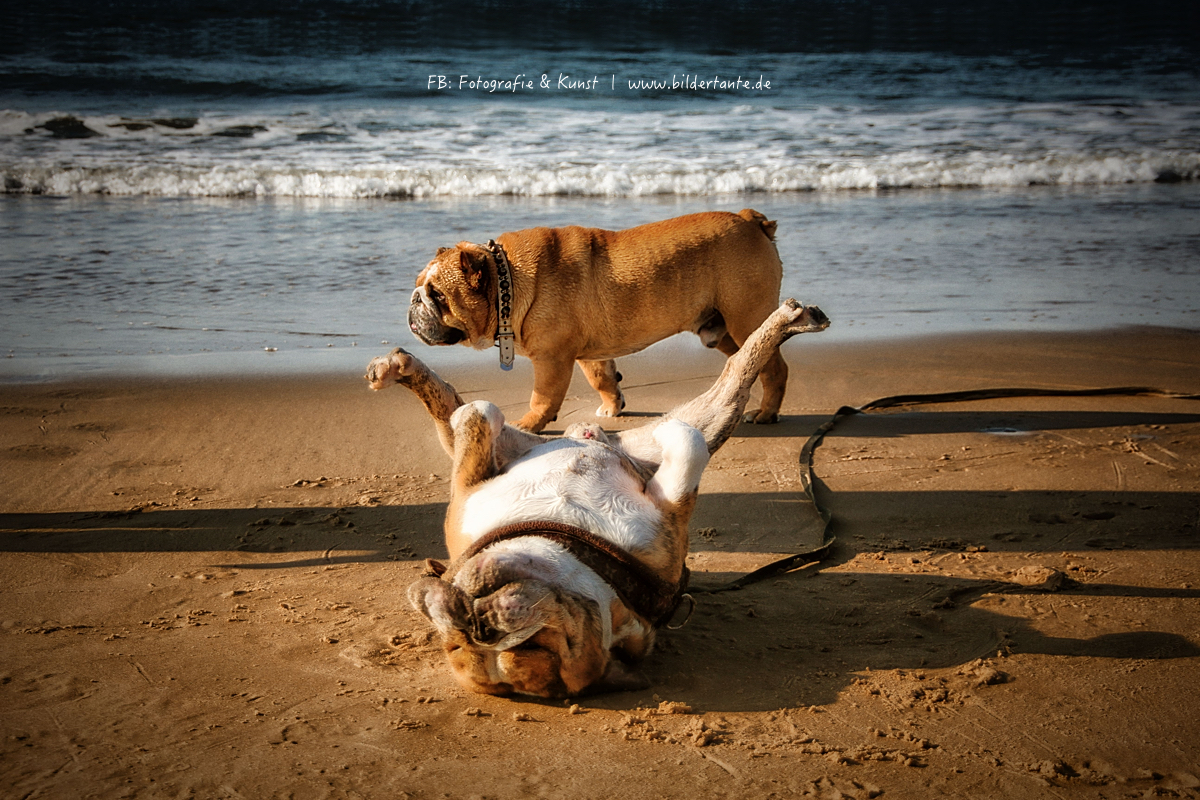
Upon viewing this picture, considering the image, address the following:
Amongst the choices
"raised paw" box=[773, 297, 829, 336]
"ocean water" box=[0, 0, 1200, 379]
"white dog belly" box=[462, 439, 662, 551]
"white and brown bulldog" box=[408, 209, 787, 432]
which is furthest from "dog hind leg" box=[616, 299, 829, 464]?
"ocean water" box=[0, 0, 1200, 379]

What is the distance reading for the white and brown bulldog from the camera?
6.15 metres

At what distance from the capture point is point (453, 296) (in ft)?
20.0

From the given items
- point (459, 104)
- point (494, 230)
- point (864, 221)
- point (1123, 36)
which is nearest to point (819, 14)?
point (1123, 36)

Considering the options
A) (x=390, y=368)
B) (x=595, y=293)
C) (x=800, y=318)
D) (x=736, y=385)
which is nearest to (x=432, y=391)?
(x=390, y=368)

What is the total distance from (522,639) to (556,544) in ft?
1.34

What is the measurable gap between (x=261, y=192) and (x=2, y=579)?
1082 cm

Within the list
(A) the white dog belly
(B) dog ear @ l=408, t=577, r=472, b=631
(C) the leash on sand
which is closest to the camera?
(B) dog ear @ l=408, t=577, r=472, b=631

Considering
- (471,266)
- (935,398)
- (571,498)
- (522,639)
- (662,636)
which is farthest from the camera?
(935,398)

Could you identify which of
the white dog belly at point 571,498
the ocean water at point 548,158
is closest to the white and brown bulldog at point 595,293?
the ocean water at point 548,158

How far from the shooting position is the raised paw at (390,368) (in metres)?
3.79

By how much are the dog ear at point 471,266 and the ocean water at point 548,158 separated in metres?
1.93

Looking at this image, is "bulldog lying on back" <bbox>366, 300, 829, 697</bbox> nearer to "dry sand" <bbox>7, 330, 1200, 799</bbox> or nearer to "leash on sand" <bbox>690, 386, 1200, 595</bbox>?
"dry sand" <bbox>7, 330, 1200, 799</bbox>

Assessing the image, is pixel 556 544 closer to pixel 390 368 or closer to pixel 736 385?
pixel 390 368

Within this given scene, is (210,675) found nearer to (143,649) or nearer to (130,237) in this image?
(143,649)
